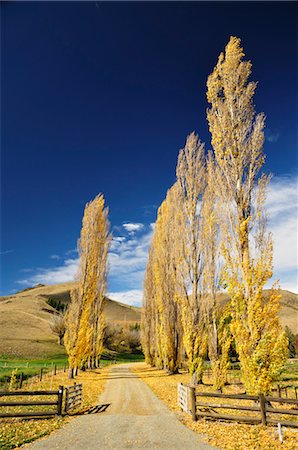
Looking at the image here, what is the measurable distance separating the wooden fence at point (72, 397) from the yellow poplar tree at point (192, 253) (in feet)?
20.1

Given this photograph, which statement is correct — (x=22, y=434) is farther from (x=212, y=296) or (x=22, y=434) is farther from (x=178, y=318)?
(x=178, y=318)

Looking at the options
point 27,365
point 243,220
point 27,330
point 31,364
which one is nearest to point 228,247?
point 243,220

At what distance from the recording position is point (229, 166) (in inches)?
494

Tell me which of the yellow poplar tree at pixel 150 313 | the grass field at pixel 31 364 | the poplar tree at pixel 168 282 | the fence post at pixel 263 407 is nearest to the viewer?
the fence post at pixel 263 407

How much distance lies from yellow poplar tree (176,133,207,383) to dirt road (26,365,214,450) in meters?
4.20

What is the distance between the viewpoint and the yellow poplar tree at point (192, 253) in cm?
1583

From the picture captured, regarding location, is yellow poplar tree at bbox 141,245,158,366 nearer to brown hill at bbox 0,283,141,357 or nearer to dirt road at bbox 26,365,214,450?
brown hill at bbox 0,283,141,357

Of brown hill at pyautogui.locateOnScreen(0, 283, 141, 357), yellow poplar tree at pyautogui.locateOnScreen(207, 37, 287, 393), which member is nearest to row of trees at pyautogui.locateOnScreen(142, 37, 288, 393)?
yellow poplar tree at pyautogui.locateOnScreen(207, 37, 287, 393)

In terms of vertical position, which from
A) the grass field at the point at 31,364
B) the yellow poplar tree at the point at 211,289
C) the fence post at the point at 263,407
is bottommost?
the grass field at the point at 31,364

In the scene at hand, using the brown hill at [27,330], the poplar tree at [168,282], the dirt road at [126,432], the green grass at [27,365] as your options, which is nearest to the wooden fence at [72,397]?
the dirt road at [126,432]

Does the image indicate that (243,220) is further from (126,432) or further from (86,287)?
(86,287)

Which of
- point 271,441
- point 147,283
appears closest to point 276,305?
point 271,441

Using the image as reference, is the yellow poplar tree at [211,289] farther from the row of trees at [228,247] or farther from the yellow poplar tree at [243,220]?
the yellow poplar tree at [243,220]

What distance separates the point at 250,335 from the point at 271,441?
306 centimetres
